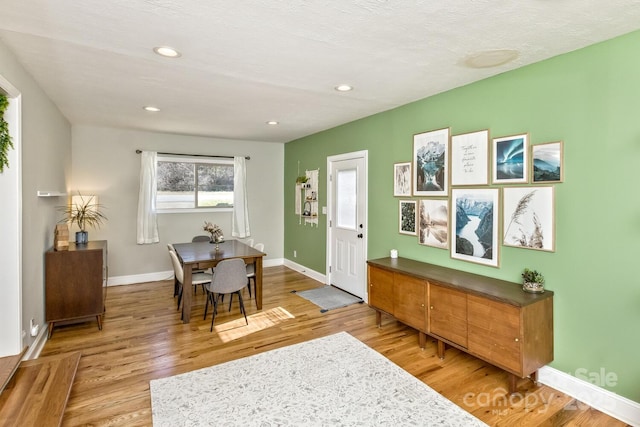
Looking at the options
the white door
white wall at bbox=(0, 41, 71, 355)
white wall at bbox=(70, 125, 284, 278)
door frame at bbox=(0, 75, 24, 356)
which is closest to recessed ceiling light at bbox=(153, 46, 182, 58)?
white wall at bbox=(0, 41, 71, 355)

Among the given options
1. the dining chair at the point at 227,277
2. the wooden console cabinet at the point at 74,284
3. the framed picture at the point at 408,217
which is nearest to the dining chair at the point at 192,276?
the dining chair at the point at 227,277

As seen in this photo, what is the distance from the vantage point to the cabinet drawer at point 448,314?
271cm

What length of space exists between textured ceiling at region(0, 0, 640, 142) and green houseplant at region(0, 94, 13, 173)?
1.25 feet

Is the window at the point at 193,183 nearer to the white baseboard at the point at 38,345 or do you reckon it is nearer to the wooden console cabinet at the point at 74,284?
the wooden console cabinet at the point at 74,284

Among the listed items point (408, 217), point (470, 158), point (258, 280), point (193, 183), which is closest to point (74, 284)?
point (258, 280)

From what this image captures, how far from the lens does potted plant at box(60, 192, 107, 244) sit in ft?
14.4

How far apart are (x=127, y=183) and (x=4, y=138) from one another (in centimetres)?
307

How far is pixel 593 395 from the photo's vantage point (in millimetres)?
2299

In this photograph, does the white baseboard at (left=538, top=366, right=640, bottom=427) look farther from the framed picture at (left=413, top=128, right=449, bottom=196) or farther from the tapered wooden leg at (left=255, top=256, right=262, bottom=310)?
the tapered wooden leg at (left=255, top=256, right=262, bottom=310)

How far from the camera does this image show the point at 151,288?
16.8ft

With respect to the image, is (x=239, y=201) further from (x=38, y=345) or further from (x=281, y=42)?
(x=281, y=42)

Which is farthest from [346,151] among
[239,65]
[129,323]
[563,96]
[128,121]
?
[129,323]

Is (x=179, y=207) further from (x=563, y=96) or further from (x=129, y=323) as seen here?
(x=563, y=96)

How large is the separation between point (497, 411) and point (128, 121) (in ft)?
17.6
